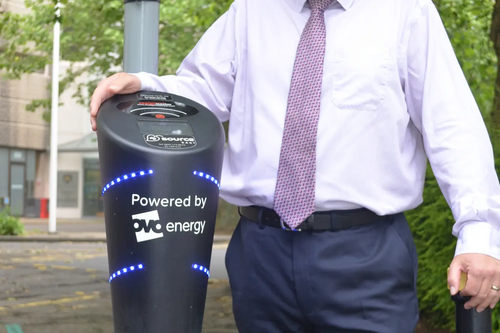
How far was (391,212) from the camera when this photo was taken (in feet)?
6.95

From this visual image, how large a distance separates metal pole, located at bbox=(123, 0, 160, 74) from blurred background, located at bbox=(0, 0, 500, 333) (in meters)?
2.41

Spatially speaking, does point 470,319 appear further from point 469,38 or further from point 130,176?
point 469,38

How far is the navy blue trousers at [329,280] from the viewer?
6.79 feet

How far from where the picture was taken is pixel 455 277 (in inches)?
72.4

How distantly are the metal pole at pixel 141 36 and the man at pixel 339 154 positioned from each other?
144cm

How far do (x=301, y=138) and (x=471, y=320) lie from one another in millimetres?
647

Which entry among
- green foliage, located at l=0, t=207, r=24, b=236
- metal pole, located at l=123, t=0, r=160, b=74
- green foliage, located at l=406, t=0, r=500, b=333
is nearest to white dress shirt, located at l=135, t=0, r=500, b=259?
metal pole, located at l=123, t=0, r=160, b=74

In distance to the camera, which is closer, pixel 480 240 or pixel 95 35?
pixel 480 240

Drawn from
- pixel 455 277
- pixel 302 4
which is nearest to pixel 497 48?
pixel 302 4

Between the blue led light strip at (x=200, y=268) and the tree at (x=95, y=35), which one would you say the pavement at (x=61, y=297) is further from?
the blue led light strip at (x=200, y=268)

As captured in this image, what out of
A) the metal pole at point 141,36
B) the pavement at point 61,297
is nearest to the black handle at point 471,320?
the metal pole at point 141,36

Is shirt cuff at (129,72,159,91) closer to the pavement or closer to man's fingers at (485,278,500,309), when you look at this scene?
man's fingers at (485,278,500,309)

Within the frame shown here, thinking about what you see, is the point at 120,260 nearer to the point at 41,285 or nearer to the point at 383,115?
the point at 383,115

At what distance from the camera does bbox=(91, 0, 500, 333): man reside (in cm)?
207
